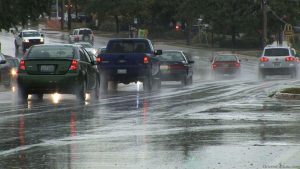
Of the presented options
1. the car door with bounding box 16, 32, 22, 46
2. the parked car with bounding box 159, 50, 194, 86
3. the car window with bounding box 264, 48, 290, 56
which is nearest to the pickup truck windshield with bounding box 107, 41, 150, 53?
the parked car with bounding box 159, 50, 194, 86

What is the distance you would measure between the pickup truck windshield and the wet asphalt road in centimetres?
753

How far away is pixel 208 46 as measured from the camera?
3730 inches

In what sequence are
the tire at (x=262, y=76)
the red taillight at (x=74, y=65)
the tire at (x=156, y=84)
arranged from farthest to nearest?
the tire at (x=262, y=76) → the tire at (x=156, y=84) → the red taillight at (x=74, y=65)

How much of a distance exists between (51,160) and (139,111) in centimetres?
830

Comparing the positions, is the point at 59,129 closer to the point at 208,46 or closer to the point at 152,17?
the point at 208,46

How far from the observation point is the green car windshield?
23.3 m

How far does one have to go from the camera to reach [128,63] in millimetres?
30000

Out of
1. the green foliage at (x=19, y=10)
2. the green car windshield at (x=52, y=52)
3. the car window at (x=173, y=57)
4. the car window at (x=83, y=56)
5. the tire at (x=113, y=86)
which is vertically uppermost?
the green foliage at (x=19, y=10)

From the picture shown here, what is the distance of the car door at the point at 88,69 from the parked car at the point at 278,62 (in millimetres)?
20124

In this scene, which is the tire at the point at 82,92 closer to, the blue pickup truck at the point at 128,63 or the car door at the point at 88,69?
the car door at the point at 88,69

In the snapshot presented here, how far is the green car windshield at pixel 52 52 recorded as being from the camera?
2331 cm

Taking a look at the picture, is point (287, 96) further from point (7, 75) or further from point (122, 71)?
point (7, 75)

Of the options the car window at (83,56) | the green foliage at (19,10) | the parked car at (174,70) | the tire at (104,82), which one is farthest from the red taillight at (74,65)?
the green foliage at (19,10)

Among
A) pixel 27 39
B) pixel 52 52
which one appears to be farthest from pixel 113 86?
pixel 27 39
